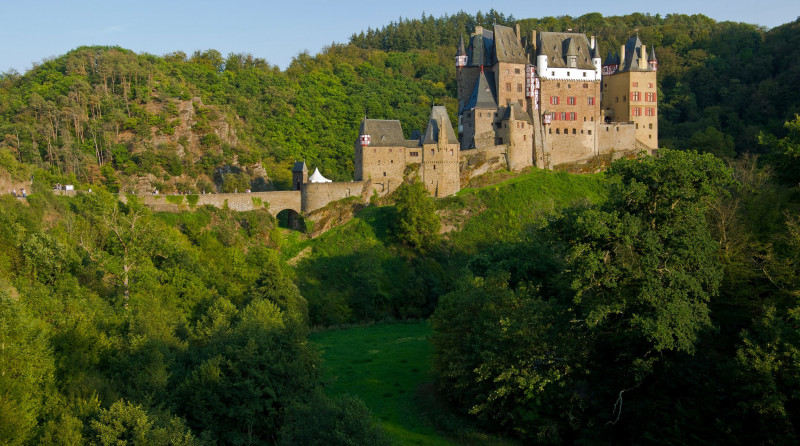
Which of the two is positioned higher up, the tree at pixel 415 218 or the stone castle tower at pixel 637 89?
the stone castle tower at pixel 637 89

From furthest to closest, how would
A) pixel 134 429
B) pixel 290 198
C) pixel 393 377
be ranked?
pixel 290 198 < pixel 393 377 < pixel 134 429

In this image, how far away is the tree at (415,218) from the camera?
5175 centimetres

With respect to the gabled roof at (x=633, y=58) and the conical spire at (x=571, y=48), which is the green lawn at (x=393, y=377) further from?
the gabled roof at (x=633, y=58)

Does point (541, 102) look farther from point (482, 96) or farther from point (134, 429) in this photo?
point (134, 429)

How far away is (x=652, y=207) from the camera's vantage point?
2620 cm

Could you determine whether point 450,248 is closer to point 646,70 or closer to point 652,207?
point 646,70

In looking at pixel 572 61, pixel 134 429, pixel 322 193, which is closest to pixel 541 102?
pixel 572 61

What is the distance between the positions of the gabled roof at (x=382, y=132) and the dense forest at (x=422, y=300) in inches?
141

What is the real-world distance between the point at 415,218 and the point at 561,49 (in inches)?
819

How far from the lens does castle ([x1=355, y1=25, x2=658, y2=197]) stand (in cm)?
5659

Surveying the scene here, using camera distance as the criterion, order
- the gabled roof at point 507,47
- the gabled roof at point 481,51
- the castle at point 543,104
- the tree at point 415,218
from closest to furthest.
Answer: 1. the tree at point 415,218
2. the castle at point 543,104
3. the gabled roof at point 507,47
4. the gabled roof at point 481,51

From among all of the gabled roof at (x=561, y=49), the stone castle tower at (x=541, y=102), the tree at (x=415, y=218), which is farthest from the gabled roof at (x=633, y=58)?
the tree at (x=415, y=218)

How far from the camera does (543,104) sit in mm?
58719

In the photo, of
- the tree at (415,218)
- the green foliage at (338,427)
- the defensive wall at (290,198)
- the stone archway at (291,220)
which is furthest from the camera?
the stone archway at (291,220)
